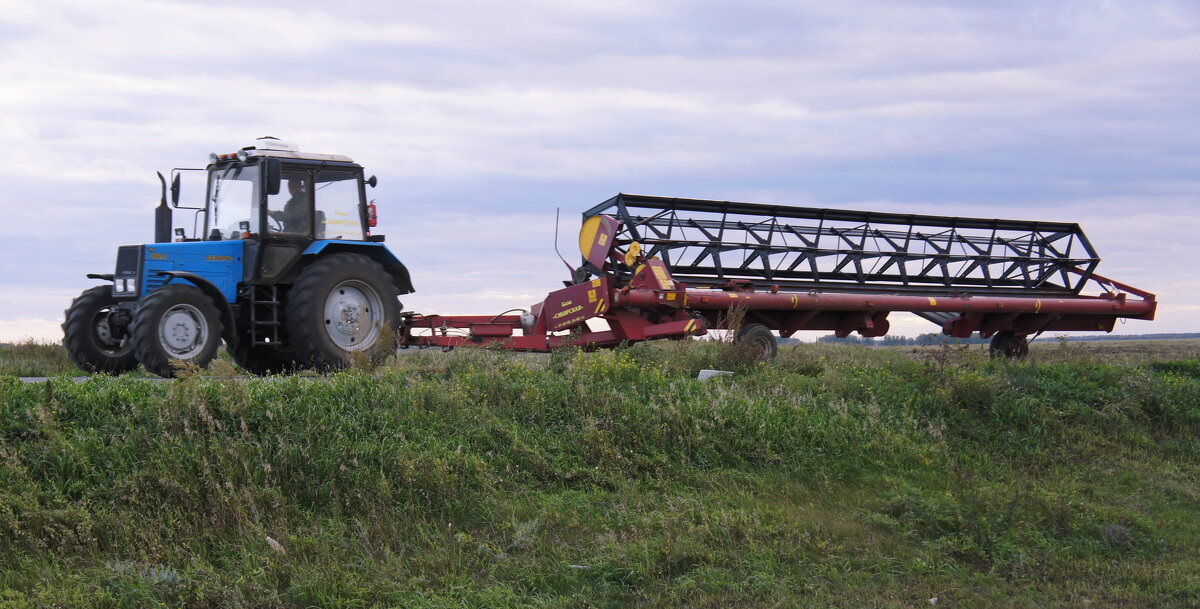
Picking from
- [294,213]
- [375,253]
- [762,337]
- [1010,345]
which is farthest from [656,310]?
[1010,345]

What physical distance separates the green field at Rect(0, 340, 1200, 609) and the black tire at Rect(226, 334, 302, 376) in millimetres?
3761

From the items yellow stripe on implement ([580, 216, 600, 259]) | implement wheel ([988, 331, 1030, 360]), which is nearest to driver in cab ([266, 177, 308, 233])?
yellow stripe on implement ([580, 216, 600, 259])

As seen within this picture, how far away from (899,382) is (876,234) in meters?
7.73

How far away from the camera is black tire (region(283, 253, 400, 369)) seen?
11.3 metres

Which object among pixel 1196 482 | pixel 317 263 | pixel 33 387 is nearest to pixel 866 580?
pixel 1196 482

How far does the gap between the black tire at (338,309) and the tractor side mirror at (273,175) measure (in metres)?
1.00

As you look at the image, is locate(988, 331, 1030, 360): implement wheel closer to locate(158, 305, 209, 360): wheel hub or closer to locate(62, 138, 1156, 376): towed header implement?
locate(62, 138, 1156, 376): towed header implement

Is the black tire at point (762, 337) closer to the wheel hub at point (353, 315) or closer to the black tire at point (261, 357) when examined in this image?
the wheel hub at point (353, 315)

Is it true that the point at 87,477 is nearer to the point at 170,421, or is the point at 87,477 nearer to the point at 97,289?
the point at 170,421

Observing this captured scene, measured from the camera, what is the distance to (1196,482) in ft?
27.2

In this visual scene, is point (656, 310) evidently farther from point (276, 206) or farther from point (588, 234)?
point (276, 206)

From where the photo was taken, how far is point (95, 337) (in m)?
11.7

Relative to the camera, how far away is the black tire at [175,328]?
10117 millimetres

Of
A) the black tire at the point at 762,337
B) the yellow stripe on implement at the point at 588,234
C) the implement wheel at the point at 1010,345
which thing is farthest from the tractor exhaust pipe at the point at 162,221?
the implement wheel at the point at 1010,345
